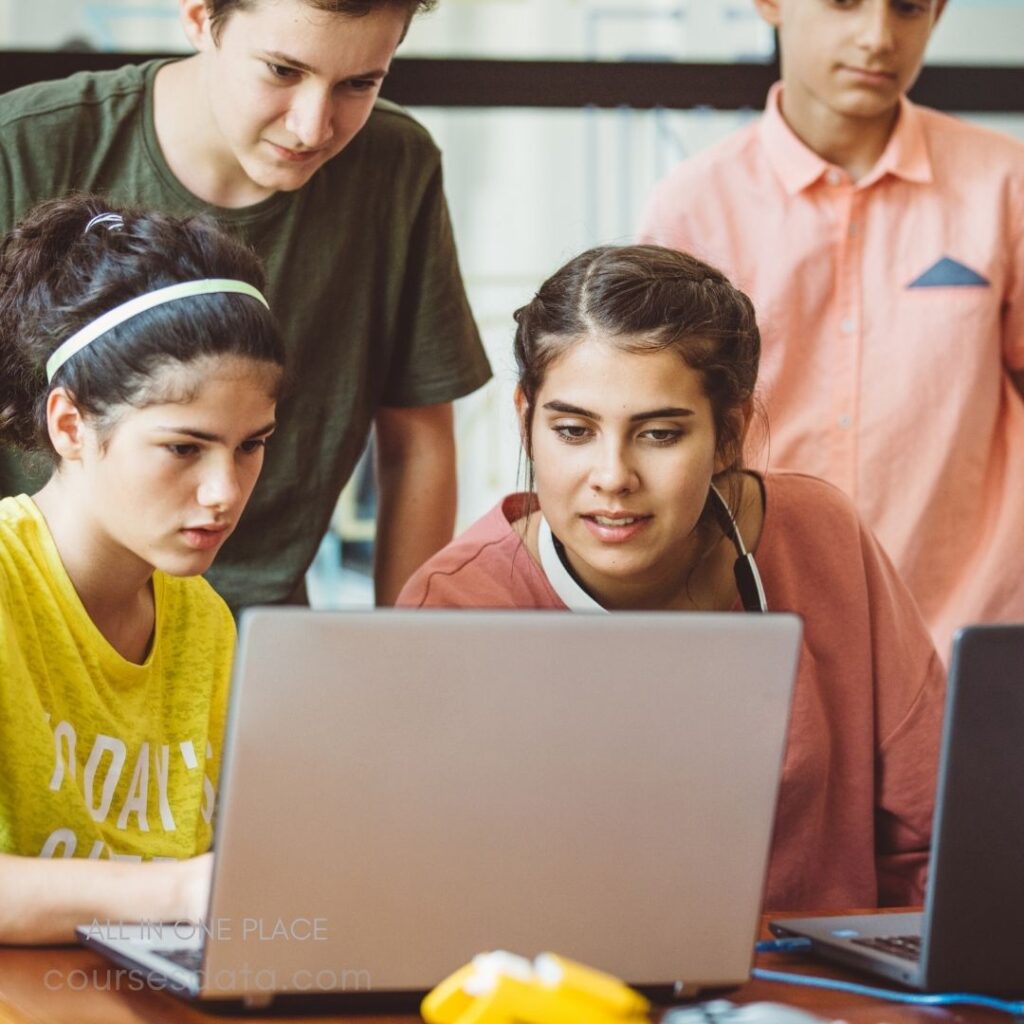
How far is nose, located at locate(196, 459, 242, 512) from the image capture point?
1.47 meters

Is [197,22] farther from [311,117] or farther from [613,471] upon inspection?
[613,471]

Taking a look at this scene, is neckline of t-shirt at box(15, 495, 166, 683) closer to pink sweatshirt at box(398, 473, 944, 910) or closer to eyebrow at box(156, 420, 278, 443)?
eyebrow at box(156, 420, 278, 443)

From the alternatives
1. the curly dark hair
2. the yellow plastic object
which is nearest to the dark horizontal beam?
the curly dark hair

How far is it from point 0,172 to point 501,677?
108 cm

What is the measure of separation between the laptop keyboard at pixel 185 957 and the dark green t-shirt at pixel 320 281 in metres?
0.86

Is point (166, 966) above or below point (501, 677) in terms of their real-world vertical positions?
below

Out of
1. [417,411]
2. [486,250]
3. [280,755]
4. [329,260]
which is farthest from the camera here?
[486,250]

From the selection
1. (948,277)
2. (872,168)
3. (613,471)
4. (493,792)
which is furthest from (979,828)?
(872,168)

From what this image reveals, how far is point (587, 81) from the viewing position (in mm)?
2701

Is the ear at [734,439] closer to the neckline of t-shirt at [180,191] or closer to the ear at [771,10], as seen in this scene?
the neckline of t-shirt at [180,191]

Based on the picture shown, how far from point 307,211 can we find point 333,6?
349 mm

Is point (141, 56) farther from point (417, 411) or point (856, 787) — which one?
point (856, 787)

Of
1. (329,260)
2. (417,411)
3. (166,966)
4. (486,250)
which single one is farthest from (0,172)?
(486,250)

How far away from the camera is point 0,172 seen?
1824mm
